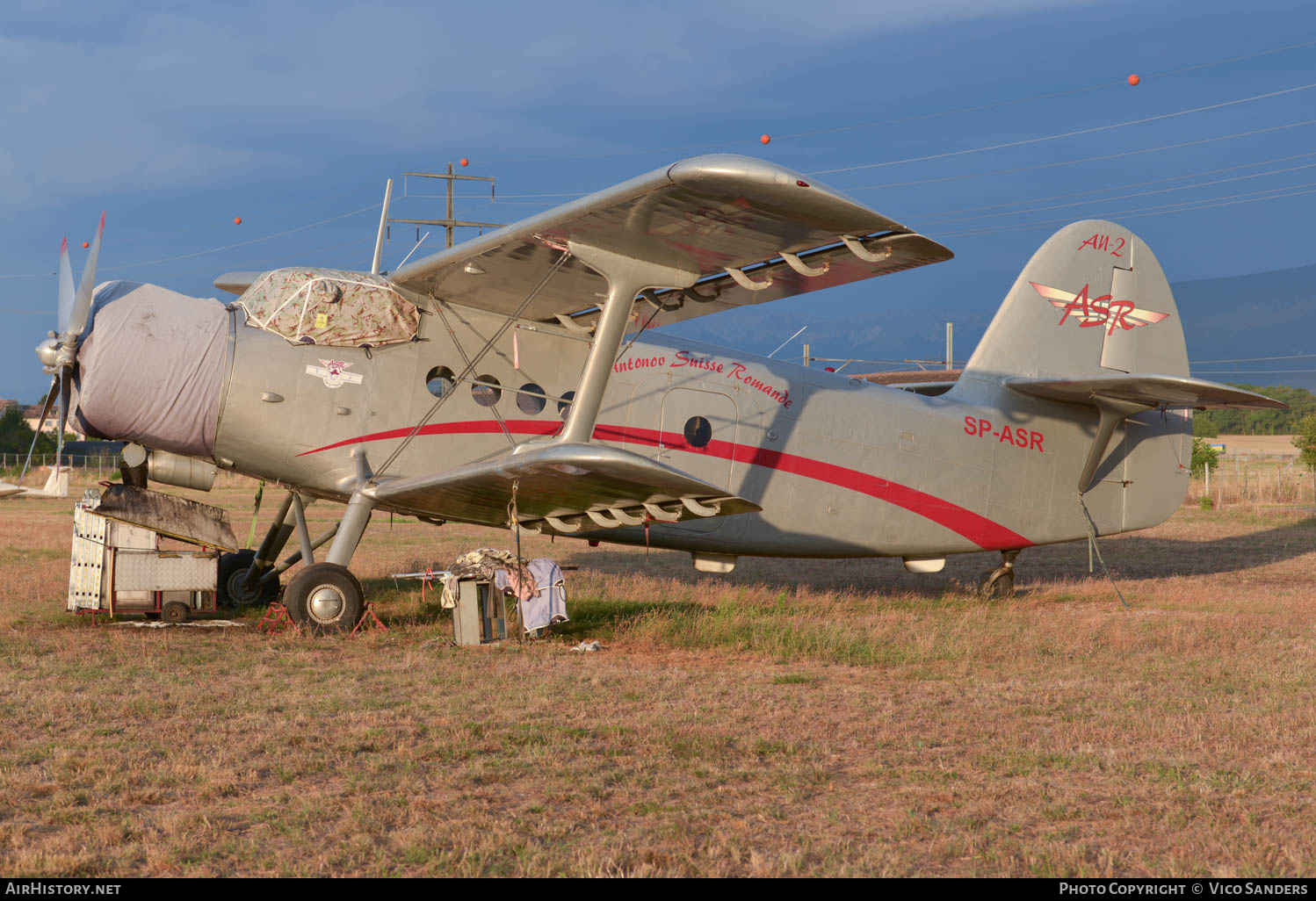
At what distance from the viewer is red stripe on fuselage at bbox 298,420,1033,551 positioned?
9.52 m

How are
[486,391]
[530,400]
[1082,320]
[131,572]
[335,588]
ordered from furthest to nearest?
[1082,320], [530,400], [486,391], [131,572], [335,588]

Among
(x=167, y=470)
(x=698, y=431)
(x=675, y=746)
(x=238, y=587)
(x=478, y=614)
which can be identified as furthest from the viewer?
(x=238, y=587)

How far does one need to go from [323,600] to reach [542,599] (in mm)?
1782

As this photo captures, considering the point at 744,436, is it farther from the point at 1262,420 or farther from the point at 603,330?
the point at 1262,420

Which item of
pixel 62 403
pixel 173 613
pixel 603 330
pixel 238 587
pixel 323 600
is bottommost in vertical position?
pixel 173 613

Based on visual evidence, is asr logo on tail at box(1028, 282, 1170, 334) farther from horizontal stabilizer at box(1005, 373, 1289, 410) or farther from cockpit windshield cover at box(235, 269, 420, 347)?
cockpit windshield cover at box(235, 269, 420, 347)

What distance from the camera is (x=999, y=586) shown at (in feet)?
40.3

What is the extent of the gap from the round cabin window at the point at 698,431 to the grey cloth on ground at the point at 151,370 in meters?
4.23

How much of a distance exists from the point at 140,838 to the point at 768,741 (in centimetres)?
299

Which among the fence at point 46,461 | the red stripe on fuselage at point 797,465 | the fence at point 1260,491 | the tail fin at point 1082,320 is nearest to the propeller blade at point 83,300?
the red stripe on fuselage at point 797,465

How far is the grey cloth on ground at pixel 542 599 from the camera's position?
8781mm

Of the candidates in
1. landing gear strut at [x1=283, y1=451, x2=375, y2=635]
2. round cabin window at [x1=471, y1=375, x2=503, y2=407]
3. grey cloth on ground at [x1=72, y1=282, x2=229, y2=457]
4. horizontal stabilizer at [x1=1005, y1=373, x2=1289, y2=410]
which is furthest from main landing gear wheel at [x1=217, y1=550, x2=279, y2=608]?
horizontal stabilizer at [x1=1005, y1=373, x2=1289, y2=410]

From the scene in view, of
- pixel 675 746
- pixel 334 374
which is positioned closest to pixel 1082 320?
pixel 334 374
